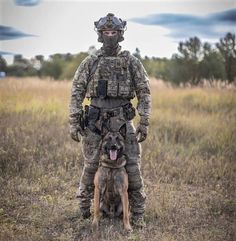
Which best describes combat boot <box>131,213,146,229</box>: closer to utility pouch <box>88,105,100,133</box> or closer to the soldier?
the soldier

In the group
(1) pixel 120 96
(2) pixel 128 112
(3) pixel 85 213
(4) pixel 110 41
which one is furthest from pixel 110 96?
(3) pixel 85 213

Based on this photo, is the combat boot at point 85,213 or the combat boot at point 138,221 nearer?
the combat boot at point 138,221

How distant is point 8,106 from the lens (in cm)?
904

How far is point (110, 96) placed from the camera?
5.27m

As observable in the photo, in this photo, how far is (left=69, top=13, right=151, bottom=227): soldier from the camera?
17.2ft

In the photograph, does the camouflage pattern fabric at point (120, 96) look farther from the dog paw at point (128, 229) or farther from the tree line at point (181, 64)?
the tree line at point (181, 64)

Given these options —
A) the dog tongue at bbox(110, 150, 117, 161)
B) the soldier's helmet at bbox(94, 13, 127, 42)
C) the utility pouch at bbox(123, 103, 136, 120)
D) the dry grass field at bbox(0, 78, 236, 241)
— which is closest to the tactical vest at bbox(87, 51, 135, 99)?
the utility pouch at bbox(123, 103, 136, 120)

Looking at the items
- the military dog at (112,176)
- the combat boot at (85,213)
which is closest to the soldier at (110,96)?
the military dog at (112,176)

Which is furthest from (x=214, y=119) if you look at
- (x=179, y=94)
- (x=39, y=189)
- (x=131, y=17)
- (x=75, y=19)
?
(x=39, y=189)

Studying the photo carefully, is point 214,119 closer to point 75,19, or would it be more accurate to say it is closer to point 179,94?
point 179,94

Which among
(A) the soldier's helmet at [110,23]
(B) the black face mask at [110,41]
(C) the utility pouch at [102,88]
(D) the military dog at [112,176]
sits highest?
(A) the soldier's helmet at [110,23]

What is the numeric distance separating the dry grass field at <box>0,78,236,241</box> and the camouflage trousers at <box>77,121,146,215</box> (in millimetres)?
241

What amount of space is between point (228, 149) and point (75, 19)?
3253 mm

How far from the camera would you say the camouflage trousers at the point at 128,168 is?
17.5 feet
